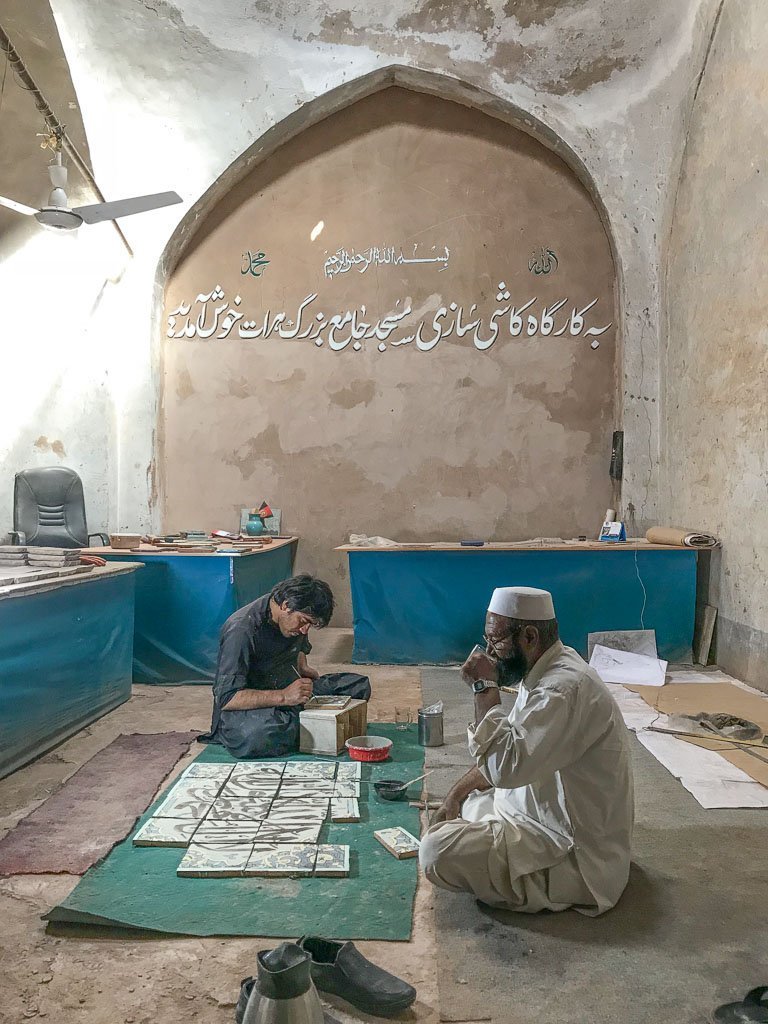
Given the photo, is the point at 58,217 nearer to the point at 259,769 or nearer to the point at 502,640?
the point at 259,769

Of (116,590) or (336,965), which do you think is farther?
(116,590)

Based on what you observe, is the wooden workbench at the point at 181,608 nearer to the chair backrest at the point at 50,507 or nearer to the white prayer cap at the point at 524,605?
the chair backrest at the point at 50,507

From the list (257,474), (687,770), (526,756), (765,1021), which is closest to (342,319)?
(257,474)

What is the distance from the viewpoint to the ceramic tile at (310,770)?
3.20m

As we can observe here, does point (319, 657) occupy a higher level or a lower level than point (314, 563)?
lower

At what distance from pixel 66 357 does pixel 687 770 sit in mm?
5766

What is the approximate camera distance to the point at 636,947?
6.43ft

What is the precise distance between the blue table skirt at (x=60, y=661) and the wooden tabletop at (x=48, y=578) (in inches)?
1.3

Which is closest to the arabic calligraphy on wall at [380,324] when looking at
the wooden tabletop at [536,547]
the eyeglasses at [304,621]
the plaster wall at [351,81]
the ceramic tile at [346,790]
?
the plaster wall at [351,81]

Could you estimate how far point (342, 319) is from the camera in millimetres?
7008

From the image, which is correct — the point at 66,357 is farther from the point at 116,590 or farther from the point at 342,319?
the point at 116,590

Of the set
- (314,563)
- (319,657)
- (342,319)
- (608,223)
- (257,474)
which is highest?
(608,223)

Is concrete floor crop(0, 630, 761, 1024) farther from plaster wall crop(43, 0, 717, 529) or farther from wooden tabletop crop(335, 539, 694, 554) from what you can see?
plaster wall crop(43, 0, 717, 529)

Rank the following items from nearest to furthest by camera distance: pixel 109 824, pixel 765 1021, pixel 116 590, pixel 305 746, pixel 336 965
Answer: pixel 765 1021 → pixel 336 965 → pixel 109 824 → pixel 305 746 → pixel 116 590
